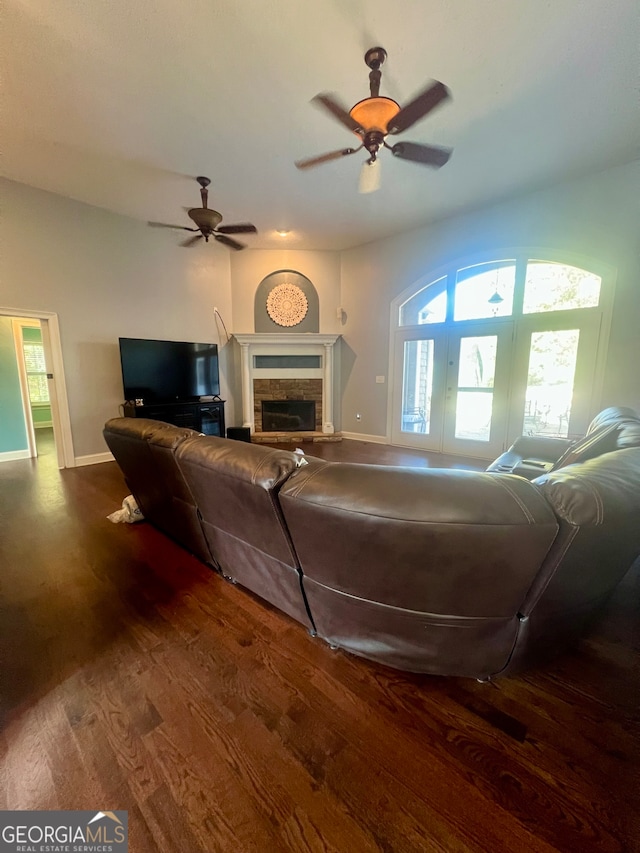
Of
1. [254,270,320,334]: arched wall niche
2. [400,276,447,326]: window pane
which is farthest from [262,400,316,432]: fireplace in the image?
[400,276,447,326]: window pane

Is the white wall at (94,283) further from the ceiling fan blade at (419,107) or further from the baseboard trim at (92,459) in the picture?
the ceiling fan blade at (419,107)

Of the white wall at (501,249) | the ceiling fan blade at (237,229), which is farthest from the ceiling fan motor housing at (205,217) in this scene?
the white wall at (501,249)

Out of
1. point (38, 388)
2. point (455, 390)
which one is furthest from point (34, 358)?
point (455, 390)

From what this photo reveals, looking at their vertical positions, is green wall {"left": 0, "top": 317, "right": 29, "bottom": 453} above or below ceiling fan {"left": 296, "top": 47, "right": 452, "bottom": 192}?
below

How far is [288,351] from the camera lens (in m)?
5.77

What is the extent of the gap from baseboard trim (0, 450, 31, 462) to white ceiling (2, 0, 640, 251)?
3410mm

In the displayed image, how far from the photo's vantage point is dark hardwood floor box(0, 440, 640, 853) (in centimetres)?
86

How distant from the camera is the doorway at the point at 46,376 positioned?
12.8 feet

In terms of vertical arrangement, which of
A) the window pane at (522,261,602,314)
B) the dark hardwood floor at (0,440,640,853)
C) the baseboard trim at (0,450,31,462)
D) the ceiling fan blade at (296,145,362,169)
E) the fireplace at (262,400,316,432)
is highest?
the ceiling fan blade at (296,145,362,169)

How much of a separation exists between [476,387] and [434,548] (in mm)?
4198

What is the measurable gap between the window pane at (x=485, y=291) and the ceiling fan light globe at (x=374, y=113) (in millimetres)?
2848

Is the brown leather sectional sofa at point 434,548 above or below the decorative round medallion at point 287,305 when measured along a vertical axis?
below

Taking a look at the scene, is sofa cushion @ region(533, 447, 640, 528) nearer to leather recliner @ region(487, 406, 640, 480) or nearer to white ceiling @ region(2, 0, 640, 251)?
leather recliner @ region(487, 406, 640, 480)

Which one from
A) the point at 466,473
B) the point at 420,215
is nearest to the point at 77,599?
the point at 466,473
